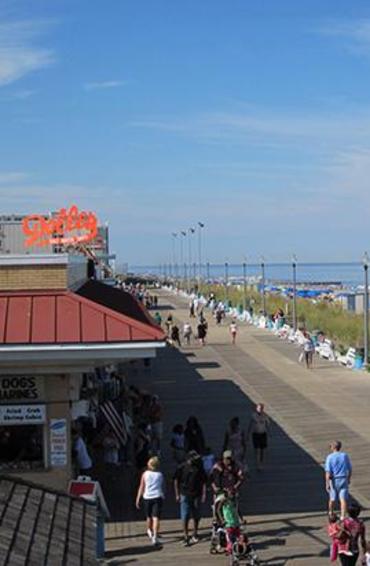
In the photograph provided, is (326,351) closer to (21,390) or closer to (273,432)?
(273,432)

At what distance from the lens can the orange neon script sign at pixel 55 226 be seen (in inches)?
824

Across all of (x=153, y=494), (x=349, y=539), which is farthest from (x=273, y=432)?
(x=349, y=539)

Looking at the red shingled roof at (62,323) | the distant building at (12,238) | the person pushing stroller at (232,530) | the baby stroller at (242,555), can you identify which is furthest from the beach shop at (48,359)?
the distant building at (12,238)

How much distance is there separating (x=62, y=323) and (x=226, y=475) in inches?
114

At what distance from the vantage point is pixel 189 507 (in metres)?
13.5

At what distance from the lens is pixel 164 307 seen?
78.4 metres

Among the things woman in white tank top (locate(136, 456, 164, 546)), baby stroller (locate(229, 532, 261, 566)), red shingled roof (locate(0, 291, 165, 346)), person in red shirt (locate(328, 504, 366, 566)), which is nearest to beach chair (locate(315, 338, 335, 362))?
red shingled roof (locate(0, 291, 165, 346))

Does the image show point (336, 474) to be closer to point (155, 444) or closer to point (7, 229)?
point (155, 444)

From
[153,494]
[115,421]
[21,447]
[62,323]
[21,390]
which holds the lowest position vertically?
[153,494]

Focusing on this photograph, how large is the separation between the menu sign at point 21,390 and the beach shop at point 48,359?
13 millimetres

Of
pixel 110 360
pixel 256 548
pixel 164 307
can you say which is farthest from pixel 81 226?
pixel 164 307

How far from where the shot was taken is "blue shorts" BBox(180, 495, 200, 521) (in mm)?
13430

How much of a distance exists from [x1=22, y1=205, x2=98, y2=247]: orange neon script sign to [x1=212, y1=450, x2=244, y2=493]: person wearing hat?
328 inches

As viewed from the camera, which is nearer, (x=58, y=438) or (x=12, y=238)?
(x=58, y=438)
